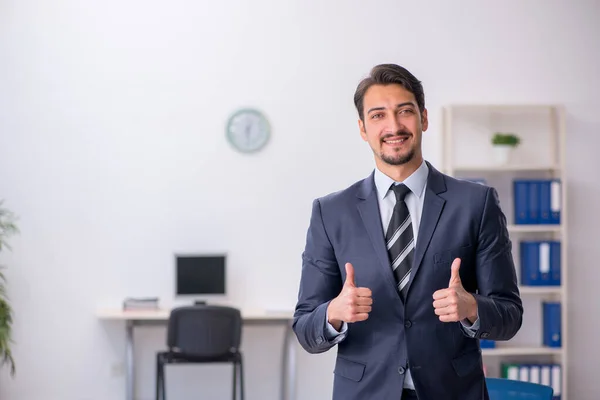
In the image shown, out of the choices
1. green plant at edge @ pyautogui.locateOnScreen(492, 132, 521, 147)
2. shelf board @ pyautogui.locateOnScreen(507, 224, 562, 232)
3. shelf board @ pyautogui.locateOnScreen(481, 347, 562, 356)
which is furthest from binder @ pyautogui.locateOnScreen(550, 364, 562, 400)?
green plant at edge @ pyautogui.locateOnScreen(492, 132, 521, 147)

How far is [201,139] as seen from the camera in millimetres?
5551

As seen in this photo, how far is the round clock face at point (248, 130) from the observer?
218 inches

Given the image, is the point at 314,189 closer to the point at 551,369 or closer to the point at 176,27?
the point at 176,27

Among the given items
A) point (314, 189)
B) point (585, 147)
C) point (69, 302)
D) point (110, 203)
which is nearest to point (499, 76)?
point (585, 147)

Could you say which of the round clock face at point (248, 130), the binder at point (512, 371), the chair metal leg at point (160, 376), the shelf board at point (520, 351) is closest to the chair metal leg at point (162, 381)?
the chair metal leg at point (160, 376)

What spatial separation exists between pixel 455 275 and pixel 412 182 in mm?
278

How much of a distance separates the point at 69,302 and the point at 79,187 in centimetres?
77

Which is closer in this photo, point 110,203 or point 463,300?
point 463,300

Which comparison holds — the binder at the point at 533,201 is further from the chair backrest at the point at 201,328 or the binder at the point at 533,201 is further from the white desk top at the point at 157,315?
the chair backrest at the point at 201,328

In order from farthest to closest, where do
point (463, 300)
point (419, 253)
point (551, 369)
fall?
point (551, 369), point (419, 253), point (463, 300)

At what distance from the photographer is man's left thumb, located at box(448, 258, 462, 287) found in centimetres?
171

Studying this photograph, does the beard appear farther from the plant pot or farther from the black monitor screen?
the plant pot

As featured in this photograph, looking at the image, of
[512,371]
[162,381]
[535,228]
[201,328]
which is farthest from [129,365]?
[535,228]

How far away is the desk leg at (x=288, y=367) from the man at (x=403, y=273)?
3.46 metres
